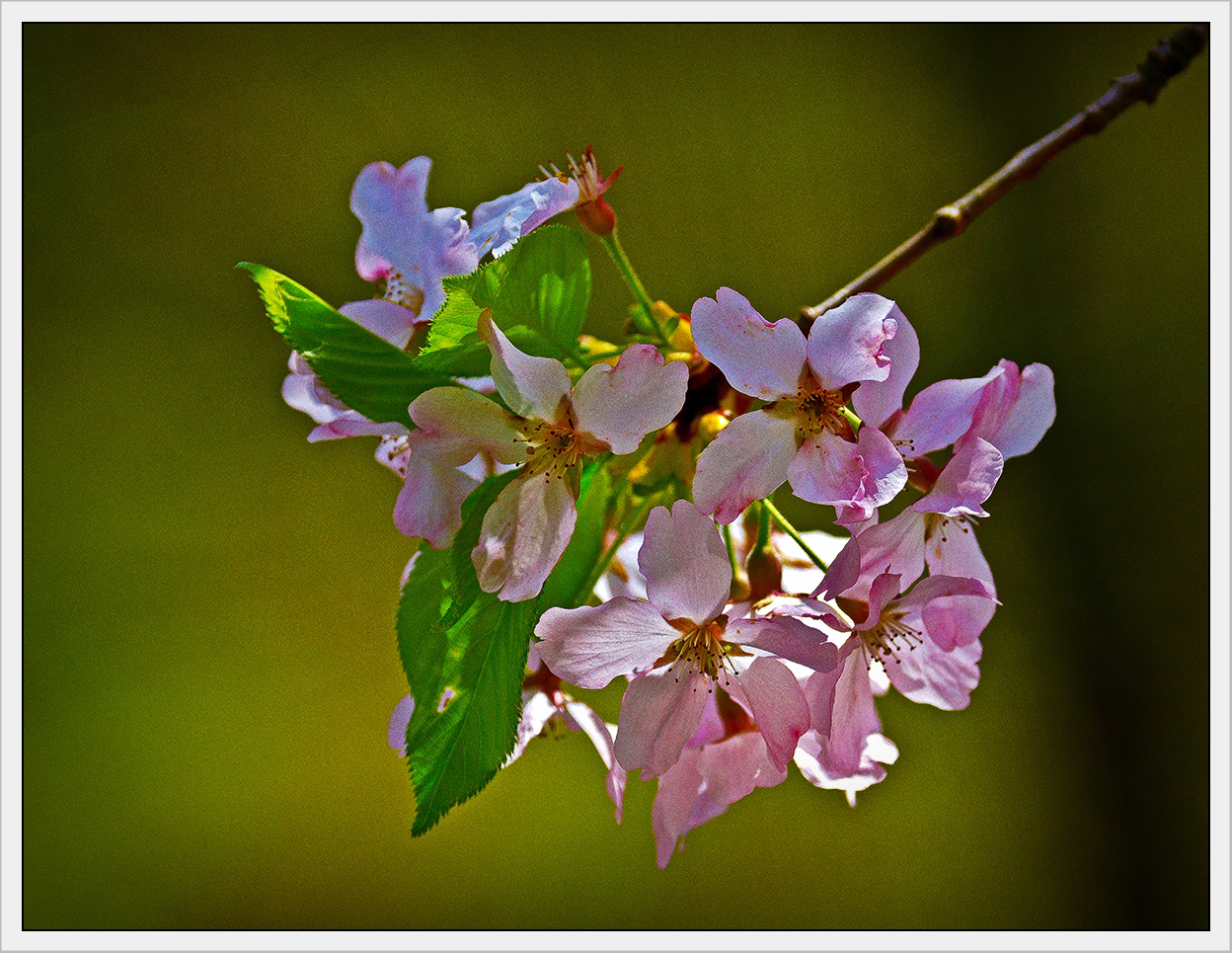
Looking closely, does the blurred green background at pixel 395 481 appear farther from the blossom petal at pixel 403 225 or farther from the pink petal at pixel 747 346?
the pink petal at pixel 747 346

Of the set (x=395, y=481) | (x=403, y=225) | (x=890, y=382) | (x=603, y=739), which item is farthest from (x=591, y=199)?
(x=395, y=481)

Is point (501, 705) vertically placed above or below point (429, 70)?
below

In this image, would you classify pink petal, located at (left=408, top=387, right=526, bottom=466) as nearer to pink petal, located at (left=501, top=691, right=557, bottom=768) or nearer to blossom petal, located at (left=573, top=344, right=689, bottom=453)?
blossom petal, located at (left=573, top=344, right=689, bottom=453)

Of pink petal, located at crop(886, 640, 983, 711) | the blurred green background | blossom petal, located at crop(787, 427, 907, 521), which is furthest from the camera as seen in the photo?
the blurred green background

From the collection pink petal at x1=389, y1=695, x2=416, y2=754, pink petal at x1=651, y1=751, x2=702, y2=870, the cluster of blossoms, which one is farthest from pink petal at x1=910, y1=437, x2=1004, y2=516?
pink petal at x1=389, y1=695, x2=416, y2=754

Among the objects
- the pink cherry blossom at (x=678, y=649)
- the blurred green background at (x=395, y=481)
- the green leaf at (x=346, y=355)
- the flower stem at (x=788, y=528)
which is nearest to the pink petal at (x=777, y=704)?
the pink cherry blossom at (x=678, y=649)

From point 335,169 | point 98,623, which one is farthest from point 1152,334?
point 98,623

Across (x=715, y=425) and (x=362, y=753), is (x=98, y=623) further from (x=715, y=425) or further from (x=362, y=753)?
(x=715, y=425)

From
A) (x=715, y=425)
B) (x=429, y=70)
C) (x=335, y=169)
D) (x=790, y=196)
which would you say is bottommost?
(x=715, y=425)
